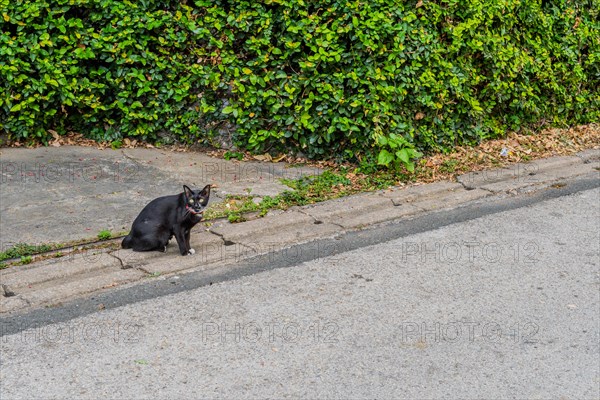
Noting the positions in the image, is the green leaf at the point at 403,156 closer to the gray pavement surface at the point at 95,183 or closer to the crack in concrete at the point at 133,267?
the gray pavement surface at the point at 95,183

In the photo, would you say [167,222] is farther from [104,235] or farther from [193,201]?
[104,235]

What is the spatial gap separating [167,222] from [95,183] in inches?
75.3

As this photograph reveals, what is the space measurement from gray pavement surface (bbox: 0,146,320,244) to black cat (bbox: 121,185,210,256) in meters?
0.60

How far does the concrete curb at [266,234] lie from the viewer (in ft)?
18.9

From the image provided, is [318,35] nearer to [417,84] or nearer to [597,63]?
[417,84]

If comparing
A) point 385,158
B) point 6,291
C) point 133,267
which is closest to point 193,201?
point 133,267

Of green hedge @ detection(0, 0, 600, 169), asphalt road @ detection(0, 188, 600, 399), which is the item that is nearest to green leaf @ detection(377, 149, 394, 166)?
green hedge @ detection(0, 0, 600, 169)

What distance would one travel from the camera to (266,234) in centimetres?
691

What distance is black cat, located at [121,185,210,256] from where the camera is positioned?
6.24 m

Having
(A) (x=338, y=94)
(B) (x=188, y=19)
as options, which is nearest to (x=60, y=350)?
(A) (x=338, y=94)

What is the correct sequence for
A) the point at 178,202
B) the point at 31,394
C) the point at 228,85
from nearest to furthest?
the point at 31,394
the point at 178,202
the point at 228,85

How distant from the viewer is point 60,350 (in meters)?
4.85

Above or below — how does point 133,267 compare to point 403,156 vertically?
below

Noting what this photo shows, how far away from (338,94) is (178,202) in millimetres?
2502
